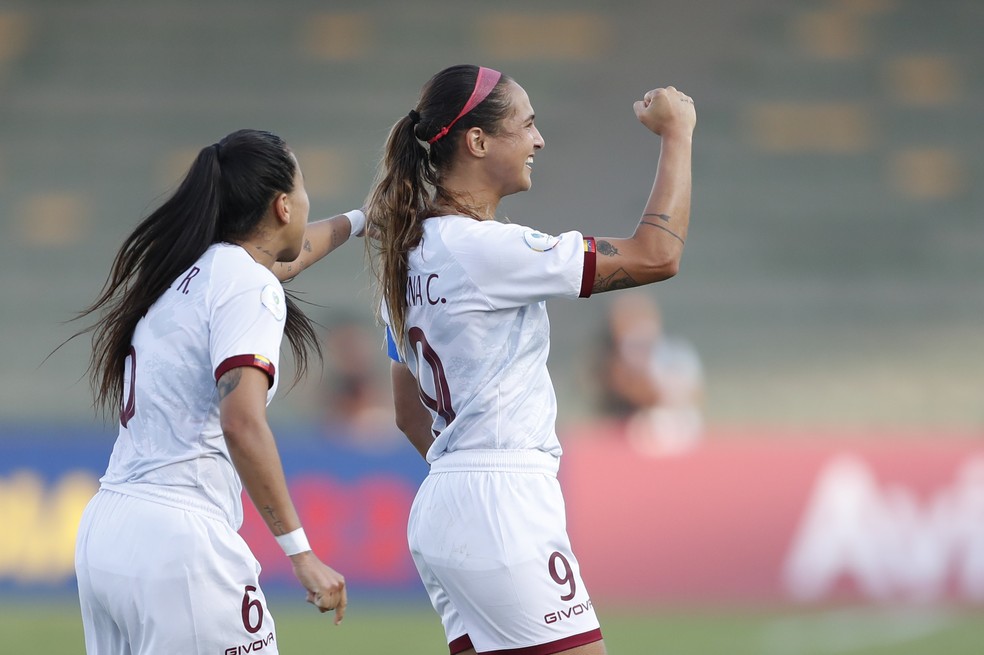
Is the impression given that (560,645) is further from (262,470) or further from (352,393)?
(352,393)

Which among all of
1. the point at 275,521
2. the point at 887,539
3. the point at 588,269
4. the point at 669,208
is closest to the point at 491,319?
the point at 588,269

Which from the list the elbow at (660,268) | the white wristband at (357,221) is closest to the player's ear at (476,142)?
the elbow at (660,268)

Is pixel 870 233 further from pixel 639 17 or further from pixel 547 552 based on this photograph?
pixel 547 552

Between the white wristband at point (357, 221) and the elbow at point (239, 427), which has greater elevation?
the white wristband at point (357, 221)

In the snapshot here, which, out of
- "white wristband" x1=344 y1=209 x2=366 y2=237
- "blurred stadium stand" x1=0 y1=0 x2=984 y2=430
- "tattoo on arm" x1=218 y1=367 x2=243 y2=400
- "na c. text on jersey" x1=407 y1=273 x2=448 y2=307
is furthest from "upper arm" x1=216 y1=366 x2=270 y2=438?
"blurred stadium stand" x1=0 y1=0 x2=984 y2=430

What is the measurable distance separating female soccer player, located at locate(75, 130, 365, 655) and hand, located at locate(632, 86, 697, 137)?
98 cm

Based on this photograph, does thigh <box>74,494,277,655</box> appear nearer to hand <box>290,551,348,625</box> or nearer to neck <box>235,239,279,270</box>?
hand <box>290,551,348,625</box>

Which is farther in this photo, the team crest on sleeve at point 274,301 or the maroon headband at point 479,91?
the maroon headband at point 479,91

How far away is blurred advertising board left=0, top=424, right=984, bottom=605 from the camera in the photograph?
9602mm

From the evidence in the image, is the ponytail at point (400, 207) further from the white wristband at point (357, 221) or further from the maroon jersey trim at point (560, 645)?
the maroon jersey trim at point (560, 645)

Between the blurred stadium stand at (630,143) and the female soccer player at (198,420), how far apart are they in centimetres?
1163

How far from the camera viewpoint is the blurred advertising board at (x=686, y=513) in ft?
31.5

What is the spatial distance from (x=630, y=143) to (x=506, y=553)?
539 inches

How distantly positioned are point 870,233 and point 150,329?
13993 millimetres
